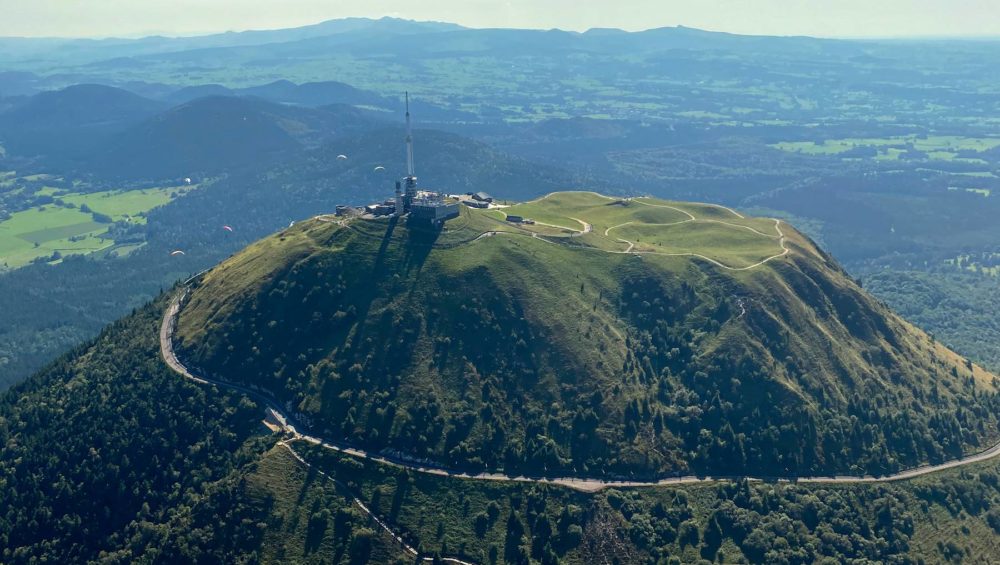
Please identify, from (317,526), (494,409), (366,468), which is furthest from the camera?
(494,409)

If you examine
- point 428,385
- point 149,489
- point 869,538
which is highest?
point 428,385

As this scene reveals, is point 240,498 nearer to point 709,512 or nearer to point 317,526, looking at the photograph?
point 317,526

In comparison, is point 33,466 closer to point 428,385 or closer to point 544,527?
point 428,385

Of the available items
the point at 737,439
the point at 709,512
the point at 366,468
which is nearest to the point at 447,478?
the point at 366,468

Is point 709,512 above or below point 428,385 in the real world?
below

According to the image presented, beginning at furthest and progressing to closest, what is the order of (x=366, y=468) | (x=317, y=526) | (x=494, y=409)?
1. (x=494, y=409)
2. (x=366, y=468)
3. (x=317, y=526)

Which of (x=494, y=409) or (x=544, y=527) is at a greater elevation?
(x=494, y=409)

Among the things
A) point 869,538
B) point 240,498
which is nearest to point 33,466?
point 240,498

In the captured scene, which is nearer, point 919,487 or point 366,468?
point 366,468

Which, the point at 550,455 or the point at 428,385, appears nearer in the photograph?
the point at 550,455
